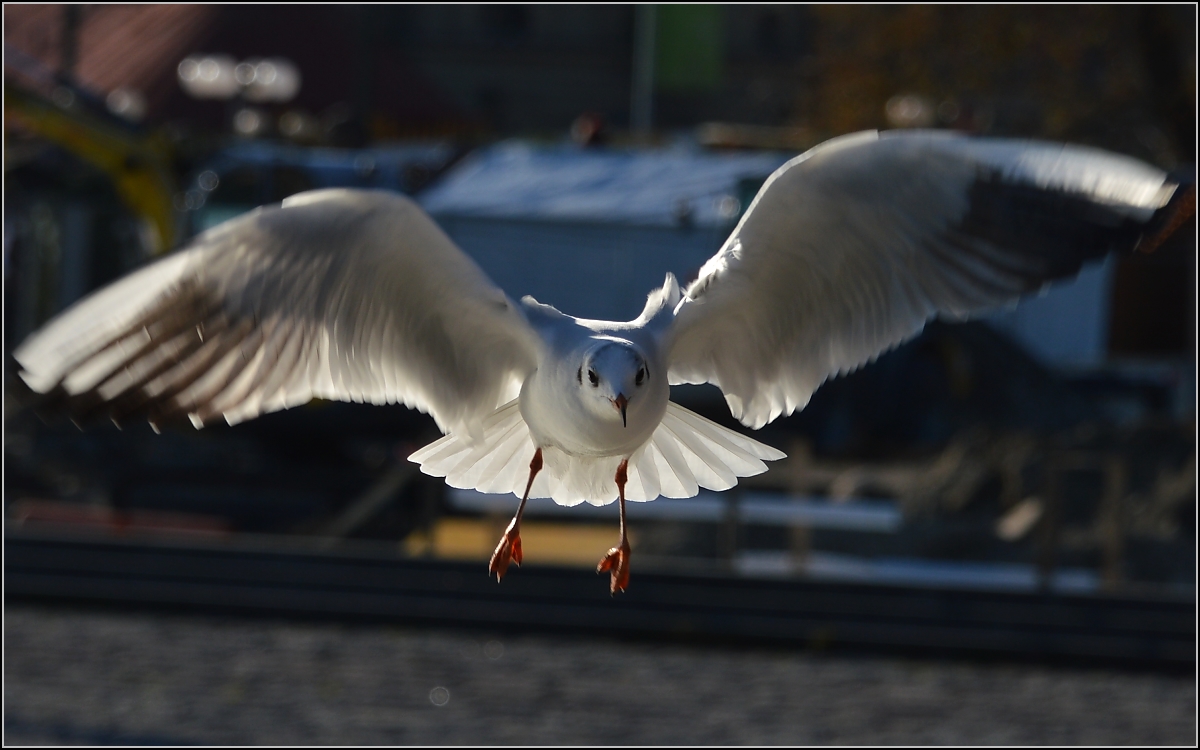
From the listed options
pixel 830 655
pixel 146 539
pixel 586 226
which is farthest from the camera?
pixel 586 226

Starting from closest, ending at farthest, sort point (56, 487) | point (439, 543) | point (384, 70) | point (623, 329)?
point (623, 329) → point (439, 543) → point (56, 487) → point (384, 70)

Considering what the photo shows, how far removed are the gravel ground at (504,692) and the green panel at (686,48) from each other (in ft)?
62.8

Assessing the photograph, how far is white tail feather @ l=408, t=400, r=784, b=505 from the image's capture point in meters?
4.80

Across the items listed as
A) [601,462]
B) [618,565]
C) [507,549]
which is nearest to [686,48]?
A: [601,462]

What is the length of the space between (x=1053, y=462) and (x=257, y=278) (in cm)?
777

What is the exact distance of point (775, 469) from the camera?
12773 millimetres

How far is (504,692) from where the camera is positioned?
372 inches

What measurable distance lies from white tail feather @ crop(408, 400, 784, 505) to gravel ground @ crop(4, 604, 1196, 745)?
3.97 m

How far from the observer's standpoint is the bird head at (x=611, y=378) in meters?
4.04

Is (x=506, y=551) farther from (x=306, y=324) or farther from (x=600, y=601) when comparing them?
(x=600, y=601)

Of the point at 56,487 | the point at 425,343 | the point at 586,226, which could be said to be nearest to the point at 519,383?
the point at 425,343

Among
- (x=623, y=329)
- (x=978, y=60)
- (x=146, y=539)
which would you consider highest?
(x=978, y=60)

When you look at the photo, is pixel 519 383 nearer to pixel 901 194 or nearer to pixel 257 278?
pixel 257 278

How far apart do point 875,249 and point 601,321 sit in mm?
858
